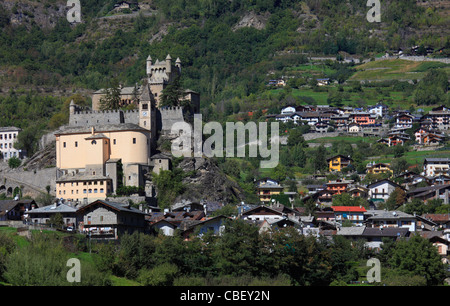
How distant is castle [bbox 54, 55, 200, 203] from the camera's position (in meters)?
85.9

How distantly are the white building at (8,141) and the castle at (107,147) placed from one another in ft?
61.9

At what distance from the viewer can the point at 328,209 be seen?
305 ft

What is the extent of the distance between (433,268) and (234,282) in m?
15.8

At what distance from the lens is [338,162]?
124625 millimetres

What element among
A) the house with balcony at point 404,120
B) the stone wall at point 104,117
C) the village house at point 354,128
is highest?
the house with balcony at point 404,120

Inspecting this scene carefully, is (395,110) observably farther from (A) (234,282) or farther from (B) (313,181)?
(A) (234,282)

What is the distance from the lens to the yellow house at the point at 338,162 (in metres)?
124

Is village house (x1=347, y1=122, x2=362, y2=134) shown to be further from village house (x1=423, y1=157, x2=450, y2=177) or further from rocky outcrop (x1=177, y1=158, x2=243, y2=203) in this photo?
rocky outcrop (x1=177, y1=158, x2=243, y2=203)

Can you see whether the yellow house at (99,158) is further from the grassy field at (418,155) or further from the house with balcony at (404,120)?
the house with balcony at (404,120)

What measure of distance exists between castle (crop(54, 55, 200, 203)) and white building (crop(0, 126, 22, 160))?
1886 cm

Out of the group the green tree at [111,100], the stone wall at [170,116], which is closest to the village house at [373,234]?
the stone wall at [170,116]

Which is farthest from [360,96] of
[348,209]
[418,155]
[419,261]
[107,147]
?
[419,261]

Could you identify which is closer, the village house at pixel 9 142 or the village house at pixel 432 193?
the village house at pixel 432 193

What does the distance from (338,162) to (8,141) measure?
42.0 m
